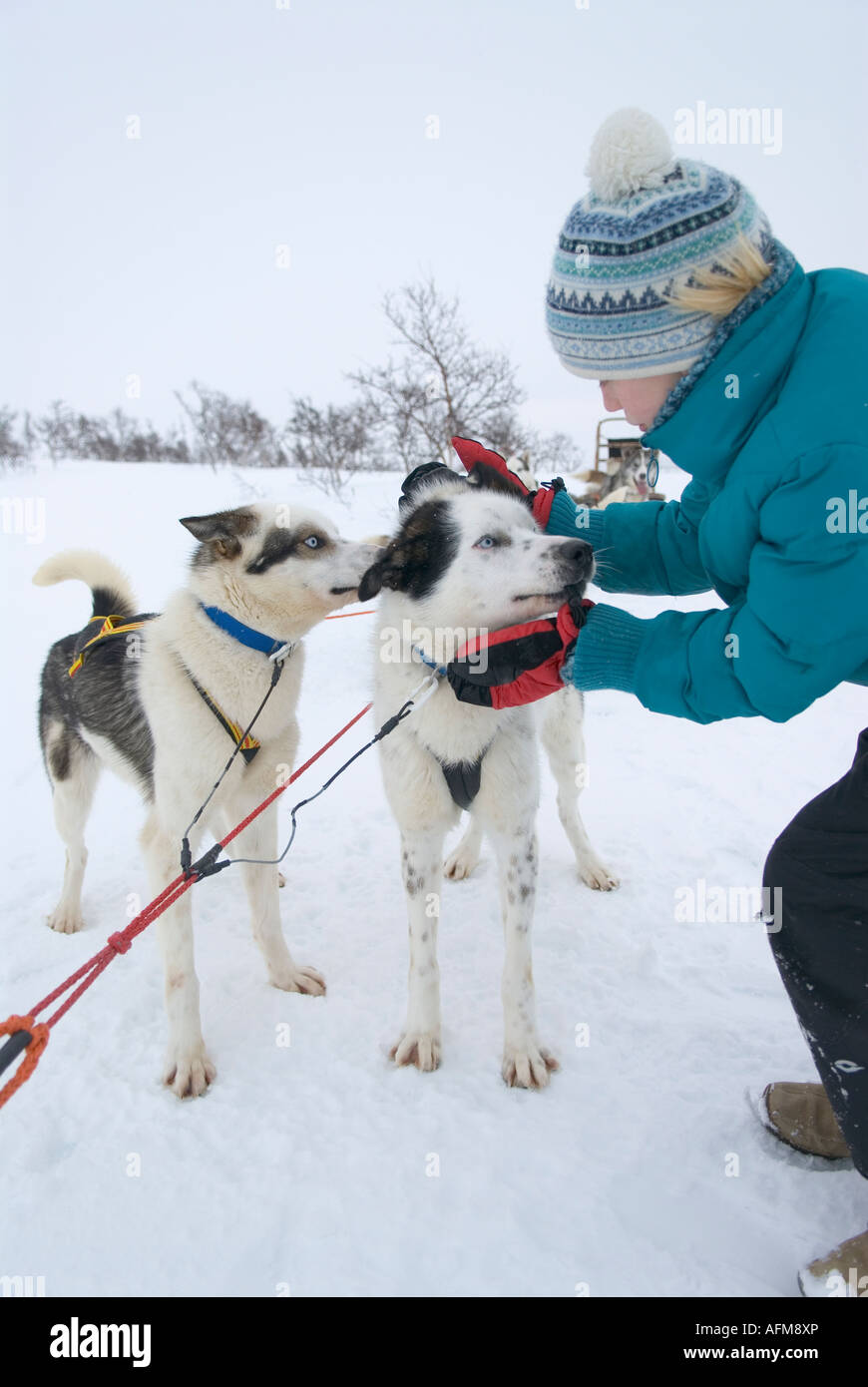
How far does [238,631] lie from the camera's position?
2.19 m

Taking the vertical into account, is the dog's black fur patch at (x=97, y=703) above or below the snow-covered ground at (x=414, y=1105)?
above

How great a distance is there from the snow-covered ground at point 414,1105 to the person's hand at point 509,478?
5.11 ft

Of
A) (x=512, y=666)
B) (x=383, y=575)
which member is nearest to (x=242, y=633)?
(x=383, y=575)

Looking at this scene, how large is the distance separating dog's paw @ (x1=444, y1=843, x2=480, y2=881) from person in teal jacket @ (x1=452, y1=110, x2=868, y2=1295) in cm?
168

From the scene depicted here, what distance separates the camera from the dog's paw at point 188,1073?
2109mm

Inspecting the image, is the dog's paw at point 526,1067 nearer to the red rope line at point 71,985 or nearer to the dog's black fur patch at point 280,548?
the red rope line at point 71,985

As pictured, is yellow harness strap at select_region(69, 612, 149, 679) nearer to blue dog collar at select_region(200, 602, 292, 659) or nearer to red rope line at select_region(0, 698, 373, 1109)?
blue dog collar at select_region(200, 602, 292, 659)

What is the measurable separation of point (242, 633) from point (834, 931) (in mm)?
1695

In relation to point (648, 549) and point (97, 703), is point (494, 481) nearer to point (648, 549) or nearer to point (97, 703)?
point (648, 549)

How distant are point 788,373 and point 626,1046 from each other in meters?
1.87

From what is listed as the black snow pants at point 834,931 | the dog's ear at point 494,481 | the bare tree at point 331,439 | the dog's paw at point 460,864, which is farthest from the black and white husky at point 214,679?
the bare tree at point 331,439

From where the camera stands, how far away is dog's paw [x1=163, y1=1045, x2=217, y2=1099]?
2.11 meters

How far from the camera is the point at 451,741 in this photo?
2.09m
